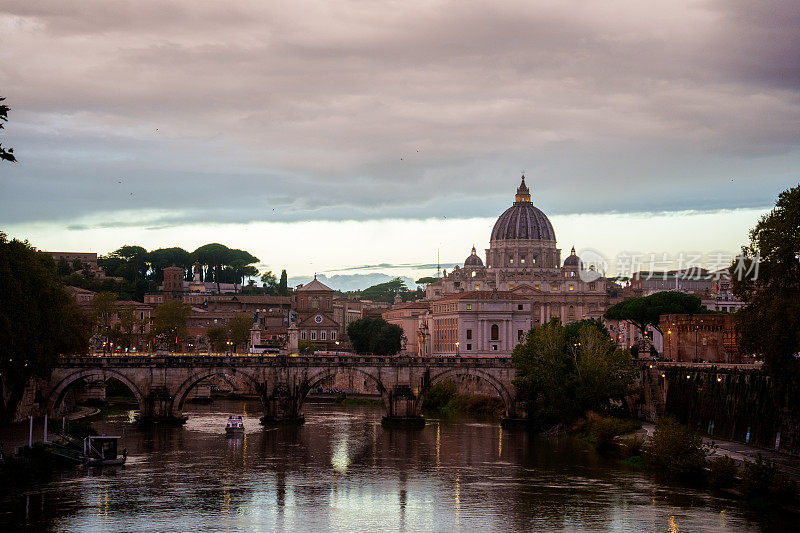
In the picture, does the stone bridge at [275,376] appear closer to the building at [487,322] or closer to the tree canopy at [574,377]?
the tree canopy at [574,377]

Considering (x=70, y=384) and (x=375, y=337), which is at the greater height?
(x=375, y=337)

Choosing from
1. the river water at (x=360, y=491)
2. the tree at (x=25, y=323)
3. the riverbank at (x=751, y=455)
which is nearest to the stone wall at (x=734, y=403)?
the riverbank at (x=751, y=455)

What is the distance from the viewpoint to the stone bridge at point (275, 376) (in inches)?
3460

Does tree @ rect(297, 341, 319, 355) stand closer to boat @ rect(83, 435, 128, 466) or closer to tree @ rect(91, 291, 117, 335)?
tree @ rect(91, 291, 117, 335)

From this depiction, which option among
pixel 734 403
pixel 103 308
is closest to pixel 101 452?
pixel 734 403

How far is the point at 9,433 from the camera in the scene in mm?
69062

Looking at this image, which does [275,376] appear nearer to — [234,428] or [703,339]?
[234,428]

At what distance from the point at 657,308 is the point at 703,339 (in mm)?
34572

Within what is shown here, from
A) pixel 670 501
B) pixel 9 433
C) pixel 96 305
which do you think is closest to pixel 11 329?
pixel 9 433

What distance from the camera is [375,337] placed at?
7013 inches

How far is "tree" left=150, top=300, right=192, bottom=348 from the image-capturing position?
148 metres

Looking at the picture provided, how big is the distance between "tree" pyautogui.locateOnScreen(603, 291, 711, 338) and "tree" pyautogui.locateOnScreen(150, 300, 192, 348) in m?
56.8

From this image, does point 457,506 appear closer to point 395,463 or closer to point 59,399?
point 395,463

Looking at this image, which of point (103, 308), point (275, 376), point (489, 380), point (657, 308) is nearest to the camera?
point (275, 376)
